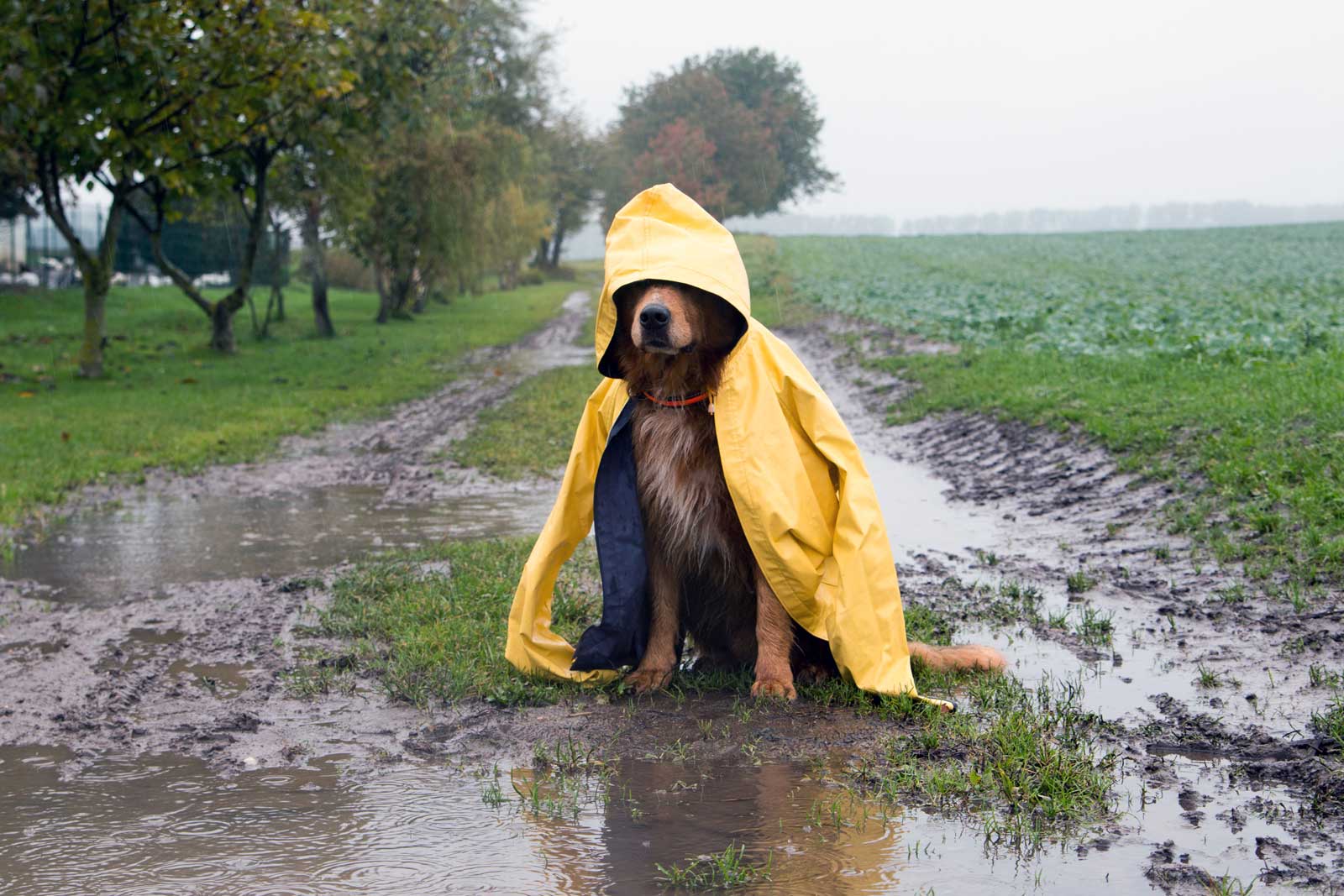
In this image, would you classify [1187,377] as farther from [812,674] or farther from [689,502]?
[689,502]

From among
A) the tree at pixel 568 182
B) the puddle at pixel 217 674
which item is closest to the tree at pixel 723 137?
the tree at pixel 568 182

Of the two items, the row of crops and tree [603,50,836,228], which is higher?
tree [603,50,836,228]

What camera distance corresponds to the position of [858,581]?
188 inches

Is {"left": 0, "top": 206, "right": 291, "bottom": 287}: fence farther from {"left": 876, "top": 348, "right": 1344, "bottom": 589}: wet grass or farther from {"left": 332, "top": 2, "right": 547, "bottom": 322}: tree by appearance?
{"left": 876, "top": 348, "right": 1344, "bottom": 589}: wet grass

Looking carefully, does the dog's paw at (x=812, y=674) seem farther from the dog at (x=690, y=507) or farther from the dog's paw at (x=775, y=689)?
the dog's paw at (x=775, y=689)

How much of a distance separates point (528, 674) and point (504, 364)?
17.5 m

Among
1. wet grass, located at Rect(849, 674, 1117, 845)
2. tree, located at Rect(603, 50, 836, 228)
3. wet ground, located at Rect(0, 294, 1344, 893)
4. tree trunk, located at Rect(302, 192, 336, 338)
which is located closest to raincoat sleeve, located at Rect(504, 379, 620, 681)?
wet ground, located at Rect(0, 294, 1344, 893)

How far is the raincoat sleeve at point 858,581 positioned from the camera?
4746 millimetres

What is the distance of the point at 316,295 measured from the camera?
29.2 m

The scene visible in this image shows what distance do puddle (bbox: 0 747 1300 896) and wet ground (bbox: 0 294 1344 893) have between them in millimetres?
11

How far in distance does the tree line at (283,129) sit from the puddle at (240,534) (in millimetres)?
8605

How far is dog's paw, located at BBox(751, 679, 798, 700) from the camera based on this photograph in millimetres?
4883

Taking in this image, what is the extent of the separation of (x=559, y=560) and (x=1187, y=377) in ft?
29.2

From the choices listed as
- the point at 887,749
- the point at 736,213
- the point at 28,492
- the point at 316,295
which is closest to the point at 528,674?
the point at 887,749
